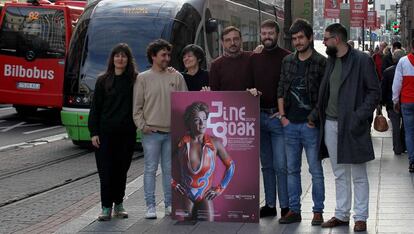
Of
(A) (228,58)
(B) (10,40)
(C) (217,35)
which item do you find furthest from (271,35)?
(B) (10,40)

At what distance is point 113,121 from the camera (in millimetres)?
8914

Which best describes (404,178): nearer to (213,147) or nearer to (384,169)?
(384,169)

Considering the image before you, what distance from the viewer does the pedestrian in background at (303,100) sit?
8.29m

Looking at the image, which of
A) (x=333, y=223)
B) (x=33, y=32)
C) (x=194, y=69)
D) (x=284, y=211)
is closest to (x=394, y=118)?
(x=194, y=69)

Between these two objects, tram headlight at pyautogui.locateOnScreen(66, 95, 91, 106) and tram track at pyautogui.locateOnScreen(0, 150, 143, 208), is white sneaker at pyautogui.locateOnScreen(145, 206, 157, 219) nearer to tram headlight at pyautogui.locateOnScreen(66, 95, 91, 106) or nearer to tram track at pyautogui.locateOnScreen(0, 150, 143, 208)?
tram track at pyautogui.locateOnScreen(0, 150, 143, 208)

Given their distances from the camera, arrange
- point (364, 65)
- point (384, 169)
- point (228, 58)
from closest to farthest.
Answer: point (364, 65) < point (228, 58) < point (384, 169)

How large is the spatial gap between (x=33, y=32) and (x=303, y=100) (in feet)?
46.7

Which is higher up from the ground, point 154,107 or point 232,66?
point 232,66

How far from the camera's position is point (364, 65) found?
8.09 meters

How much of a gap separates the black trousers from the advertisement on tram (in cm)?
60

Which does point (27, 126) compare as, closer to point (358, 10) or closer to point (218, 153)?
point (218, 153)

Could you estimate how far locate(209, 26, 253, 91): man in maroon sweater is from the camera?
8688 millimetres

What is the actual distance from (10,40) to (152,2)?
19.8 ft

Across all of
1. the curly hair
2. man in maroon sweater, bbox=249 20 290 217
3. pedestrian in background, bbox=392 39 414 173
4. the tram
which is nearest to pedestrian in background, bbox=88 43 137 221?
the curly hair
